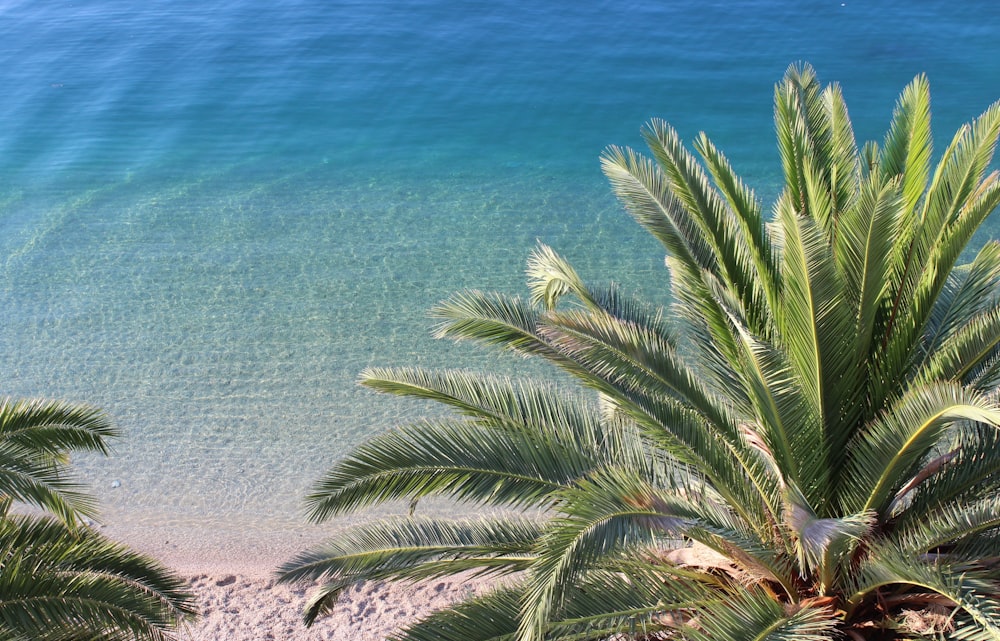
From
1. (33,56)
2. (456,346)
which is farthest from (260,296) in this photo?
(33,56)

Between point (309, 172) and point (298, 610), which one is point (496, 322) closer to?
point (298, 610)

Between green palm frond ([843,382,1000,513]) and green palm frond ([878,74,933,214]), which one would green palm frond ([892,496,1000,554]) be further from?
green palm frond ([878,74,933,214])

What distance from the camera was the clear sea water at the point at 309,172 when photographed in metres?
10.1

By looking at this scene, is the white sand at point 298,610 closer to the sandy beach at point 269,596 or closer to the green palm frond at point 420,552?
the sandy beach at point 269,596

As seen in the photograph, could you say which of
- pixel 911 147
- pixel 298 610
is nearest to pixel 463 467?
pixel 298 610

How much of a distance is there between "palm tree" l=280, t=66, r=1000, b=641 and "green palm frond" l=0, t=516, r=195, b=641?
741mm

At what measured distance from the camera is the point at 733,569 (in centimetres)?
487

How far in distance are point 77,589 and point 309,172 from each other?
1160 cm

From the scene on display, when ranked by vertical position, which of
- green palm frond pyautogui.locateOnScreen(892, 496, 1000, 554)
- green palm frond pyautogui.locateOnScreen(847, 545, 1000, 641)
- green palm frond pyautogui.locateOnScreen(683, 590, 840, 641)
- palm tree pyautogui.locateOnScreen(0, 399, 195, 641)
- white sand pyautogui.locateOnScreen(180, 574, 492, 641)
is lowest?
white sand pyautogui.locateOnScreen(180, 574, 492, 641)

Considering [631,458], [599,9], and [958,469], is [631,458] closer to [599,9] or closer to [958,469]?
[958,469]

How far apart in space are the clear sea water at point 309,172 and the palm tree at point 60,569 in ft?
9.93

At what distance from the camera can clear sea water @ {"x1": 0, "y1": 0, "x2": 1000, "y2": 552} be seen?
10094 millimetres

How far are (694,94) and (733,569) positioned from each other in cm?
1442

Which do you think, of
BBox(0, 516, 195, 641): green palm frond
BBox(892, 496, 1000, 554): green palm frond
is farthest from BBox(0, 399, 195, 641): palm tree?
BBox(892, 496, 1000, 554): green palm frond
